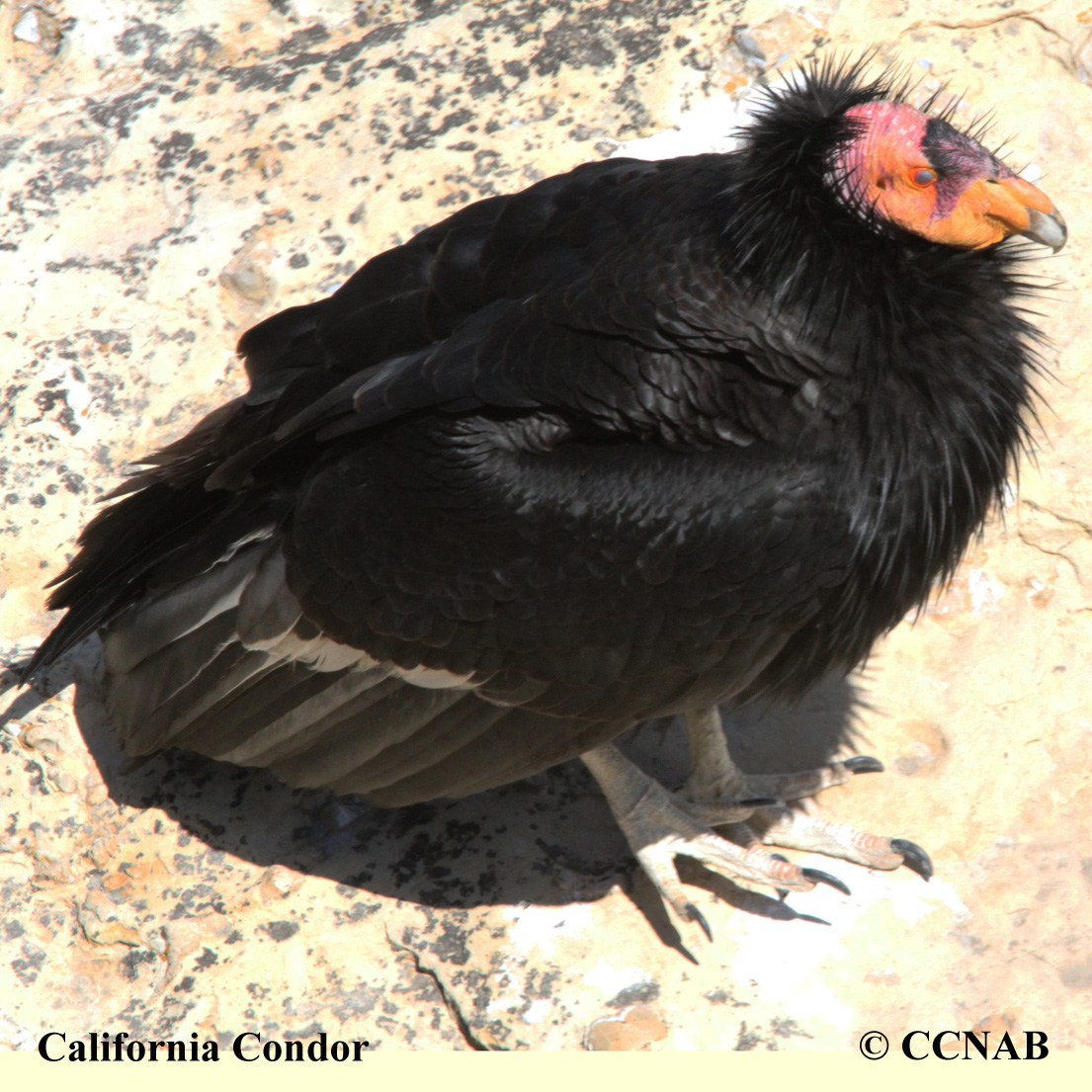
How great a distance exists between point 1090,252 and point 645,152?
168 centimetres

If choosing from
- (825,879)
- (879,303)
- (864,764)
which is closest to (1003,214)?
(879,303)

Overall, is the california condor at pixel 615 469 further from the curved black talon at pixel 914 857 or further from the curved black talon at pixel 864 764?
the curved black talon at pixel 864 764

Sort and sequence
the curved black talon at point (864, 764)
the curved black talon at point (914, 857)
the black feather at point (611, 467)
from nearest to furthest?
1. the black feather at point (611, 467)
2. the curved black talon at point (914, 857)
3. the curved black talon at point (864, 764)

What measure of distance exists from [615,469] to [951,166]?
1.11m

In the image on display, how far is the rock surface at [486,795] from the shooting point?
12.0 feet

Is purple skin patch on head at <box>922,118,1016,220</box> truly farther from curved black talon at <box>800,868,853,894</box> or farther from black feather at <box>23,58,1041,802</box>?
curved black talon at <box>800,868,853,894</box>

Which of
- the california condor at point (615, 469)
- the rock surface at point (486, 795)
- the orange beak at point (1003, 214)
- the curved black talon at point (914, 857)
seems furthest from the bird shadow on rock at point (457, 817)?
the orange beak at point (1003, 214)

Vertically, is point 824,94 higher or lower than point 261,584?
higher

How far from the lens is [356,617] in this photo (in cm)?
342

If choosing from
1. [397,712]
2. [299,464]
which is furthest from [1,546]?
[397,712]

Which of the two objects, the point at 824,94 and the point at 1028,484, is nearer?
the point at 824,94

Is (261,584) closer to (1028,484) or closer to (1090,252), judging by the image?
(1028,484)

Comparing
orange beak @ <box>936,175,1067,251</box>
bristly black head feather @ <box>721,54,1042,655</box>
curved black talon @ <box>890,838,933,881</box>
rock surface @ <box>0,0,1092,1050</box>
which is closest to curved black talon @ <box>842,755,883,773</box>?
rock surface @ <box>0,0,1092,1050</box>

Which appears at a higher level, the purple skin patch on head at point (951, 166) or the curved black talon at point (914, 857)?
the purple skin patch on head at point (951, 166)
